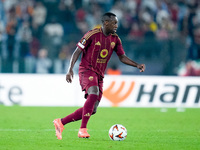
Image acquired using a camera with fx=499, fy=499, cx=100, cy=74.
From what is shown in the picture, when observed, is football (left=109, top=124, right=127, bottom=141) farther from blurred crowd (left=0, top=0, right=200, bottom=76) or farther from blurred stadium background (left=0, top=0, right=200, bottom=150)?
blurred crowd (left=0, top=0, right=200, bottom=76)

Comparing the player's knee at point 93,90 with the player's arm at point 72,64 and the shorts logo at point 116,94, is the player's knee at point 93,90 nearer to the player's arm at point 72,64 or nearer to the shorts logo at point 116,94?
the player's arm at point 72,64

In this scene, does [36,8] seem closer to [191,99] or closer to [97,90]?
[191,99]

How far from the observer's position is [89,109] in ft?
25.7

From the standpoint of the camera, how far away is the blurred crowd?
17.1 m

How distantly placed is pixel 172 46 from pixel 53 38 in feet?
13.7

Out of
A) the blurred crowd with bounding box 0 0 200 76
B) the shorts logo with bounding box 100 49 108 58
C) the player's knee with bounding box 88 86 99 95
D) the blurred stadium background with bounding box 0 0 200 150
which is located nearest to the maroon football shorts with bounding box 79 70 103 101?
the player's knee with bounding box 88 86 99 95

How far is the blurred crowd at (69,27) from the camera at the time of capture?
17062 mm

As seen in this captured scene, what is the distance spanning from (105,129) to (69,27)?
30.7 ft

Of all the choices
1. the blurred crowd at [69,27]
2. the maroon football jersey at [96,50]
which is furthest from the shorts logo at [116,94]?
the maroon football jersey at [96,50]

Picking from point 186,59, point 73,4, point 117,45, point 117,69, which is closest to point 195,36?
point 186,59

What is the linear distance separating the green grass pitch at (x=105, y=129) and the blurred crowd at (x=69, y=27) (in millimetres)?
2217

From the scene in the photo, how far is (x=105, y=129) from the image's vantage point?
9.85m

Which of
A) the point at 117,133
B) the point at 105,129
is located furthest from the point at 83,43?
the point at 105,129

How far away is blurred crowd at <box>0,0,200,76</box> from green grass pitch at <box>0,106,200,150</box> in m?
2.22
